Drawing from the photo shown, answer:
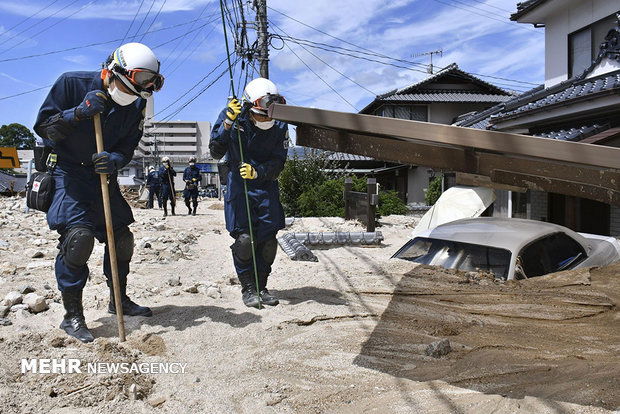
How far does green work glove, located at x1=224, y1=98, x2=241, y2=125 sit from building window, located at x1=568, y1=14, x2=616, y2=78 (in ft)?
27.3

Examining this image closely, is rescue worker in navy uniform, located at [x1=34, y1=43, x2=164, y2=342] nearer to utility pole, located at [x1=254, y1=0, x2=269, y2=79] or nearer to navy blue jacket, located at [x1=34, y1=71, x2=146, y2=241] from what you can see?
navy blue jacket, located at [x1=34, y1=71, x2=146, y2=241]

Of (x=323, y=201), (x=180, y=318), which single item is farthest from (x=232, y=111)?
(x=323, y=201)

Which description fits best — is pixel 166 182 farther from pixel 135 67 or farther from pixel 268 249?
pixel 135 67

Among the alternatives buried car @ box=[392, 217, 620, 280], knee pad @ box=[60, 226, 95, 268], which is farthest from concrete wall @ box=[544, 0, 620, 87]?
knee pad @ box=[60, 226, 95, 268]

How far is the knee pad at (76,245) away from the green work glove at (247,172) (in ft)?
4.37

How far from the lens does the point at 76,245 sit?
3.25 metres

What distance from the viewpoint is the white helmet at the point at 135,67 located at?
3.37 metres

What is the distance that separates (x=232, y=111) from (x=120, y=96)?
0.97 m

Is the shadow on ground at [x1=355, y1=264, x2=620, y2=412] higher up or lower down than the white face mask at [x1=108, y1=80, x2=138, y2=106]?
lower down

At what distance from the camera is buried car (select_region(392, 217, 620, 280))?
17.5ft

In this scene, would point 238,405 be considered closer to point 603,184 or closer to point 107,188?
point 107,188

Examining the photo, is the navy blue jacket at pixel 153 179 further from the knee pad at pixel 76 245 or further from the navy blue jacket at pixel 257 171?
the knee pad at pixel 76 245

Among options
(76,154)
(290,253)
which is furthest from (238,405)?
(290,253)

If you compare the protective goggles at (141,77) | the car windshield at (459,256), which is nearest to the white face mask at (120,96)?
the protective goggles at (141,77)
